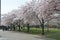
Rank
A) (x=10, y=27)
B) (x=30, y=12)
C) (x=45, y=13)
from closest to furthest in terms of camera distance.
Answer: (x=45, y=13), (x=30, y=12), (x=10, y=27)

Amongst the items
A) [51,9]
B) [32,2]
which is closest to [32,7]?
[32,2]

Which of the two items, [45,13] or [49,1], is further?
[45,13]

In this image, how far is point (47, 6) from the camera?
19438 mm

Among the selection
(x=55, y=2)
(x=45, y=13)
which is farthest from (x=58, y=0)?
(x=45, y=13)

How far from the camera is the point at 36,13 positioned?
30.8 m

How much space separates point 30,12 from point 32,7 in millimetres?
1843

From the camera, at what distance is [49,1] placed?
18.3 m

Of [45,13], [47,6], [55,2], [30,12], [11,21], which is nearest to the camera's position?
[55,2]

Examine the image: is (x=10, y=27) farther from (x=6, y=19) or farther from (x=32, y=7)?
(x=32, y=7)

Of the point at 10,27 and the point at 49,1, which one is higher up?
the point at 49,1

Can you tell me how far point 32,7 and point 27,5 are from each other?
243 centimetres

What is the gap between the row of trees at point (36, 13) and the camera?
19053 millimetres

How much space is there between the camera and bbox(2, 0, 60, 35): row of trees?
62.5 feet

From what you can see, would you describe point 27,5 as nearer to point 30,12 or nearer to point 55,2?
point 30,12
